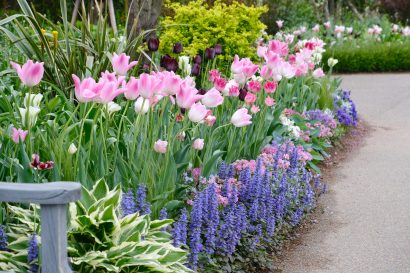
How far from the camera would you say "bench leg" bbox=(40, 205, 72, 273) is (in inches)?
82.0

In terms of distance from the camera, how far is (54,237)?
2107 millimetres

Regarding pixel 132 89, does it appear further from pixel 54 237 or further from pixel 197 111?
pixel 54 237

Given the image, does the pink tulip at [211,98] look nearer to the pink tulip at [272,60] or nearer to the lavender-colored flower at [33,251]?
the pink tulip at [272,60]

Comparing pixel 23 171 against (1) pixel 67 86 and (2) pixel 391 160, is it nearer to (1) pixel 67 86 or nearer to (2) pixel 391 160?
(1) pixel 67 86

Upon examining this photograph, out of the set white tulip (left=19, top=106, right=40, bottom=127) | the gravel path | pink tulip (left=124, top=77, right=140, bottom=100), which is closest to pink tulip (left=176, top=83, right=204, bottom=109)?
pink tulip (left=124, top=77, right=140, bottom=100)

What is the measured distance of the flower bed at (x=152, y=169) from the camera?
305 cm

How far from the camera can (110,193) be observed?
10.6 feet

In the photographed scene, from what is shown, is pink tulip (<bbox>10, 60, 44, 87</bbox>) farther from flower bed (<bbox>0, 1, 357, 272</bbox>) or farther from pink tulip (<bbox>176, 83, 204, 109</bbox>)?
pink tulip (<bbox>176, 83, 204, 109</bbox>)

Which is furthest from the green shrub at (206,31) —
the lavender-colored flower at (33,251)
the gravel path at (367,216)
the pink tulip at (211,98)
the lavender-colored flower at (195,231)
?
the lavender-colored flower at (33,251)

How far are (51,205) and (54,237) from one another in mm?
99

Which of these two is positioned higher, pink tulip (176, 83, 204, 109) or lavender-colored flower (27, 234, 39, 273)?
pink tulip (176, 83, 204, 109)

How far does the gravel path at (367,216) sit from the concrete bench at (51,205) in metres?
2.32

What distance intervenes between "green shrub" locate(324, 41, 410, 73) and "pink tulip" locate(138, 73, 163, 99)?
389 inches

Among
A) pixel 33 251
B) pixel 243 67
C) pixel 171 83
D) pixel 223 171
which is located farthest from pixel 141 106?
pixel 243 67
